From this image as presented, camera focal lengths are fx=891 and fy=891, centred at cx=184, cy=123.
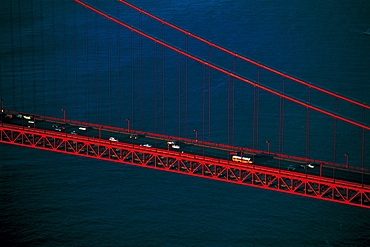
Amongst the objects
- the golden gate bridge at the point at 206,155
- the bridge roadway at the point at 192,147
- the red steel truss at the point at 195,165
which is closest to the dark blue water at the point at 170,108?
the golden gate bridge at the point at 206,155

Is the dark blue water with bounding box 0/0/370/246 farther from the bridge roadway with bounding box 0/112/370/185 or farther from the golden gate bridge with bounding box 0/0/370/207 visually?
the bridge roadway with bounding box 0/112/370/185

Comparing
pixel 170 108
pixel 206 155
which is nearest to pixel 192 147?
pixel 206 155

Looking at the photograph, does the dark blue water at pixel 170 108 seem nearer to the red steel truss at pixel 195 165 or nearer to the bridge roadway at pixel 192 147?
the red steel truss at pixel 195 165

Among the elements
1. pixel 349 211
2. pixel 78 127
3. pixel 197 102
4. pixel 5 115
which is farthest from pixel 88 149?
pixel 197 102

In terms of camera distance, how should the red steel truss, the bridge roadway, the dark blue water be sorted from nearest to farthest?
the red steel truss → the bridge roadway → the dark blue water

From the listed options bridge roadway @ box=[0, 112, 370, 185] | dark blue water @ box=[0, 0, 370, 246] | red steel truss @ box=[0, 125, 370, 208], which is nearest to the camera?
red steel truss @ box=[0, 125, 370, 208]

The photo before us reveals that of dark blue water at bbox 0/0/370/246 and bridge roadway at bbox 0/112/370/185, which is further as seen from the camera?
dark blue water at bbox 0/0/370/246

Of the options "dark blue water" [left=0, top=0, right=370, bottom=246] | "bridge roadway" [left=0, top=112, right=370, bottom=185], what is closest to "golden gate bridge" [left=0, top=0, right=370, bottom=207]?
"bridge roadway" [left=0, top=112, right=370, bottom=185]

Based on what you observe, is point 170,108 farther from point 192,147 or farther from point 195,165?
point 195,165
